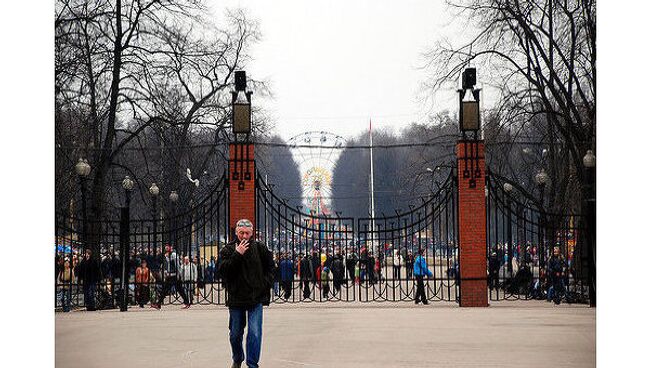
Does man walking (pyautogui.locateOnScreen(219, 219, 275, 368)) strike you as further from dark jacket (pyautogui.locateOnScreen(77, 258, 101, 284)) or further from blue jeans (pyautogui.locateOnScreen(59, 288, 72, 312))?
dark jacket (pyautogui.locateOnScreen(77, 258, 101, 284))

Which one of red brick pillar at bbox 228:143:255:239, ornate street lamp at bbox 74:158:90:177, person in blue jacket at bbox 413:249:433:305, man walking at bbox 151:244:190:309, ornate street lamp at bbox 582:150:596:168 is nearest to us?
red brick pillar at bbox 228:143:255:239

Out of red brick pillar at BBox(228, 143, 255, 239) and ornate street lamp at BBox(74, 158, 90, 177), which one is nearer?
red brick pillar at BBox(228, 143, 255, 239)

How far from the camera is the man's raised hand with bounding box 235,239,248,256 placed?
937cm

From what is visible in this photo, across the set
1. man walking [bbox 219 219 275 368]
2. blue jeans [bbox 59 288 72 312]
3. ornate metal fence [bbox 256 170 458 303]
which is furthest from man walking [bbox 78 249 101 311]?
man walking [bbox 219 219 275 368]

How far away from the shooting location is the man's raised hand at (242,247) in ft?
30.7

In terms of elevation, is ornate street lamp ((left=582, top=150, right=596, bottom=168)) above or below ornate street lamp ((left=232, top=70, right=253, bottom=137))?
below

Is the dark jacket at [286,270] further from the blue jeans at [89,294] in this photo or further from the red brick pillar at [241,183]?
the blue jeans at [89,294]

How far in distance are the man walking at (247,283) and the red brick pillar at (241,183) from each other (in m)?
8.92

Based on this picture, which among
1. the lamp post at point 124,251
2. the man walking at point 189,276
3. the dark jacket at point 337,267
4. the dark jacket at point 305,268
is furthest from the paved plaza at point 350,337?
the dark jacket at point 337,267

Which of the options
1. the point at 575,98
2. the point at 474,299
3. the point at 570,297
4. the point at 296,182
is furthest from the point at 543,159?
the point at 296,182

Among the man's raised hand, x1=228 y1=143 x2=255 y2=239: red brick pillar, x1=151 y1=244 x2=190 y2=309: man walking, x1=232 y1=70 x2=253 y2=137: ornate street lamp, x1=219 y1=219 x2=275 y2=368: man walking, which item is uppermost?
x1=232 y1=70 x2=253 y2=137: ornate street lamp

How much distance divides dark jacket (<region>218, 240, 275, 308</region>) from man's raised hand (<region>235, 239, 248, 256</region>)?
0.23 feet

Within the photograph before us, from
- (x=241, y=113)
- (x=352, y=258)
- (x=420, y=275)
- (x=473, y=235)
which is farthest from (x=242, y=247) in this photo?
(x=352, y=258)

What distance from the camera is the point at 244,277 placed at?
31.1ft
